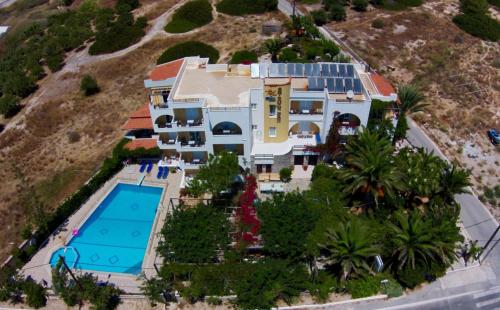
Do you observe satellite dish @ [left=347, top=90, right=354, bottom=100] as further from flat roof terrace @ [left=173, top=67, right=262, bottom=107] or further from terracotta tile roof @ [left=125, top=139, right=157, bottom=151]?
terracotta tile roof @ [left=125, top=139, right=157, bottom=151]

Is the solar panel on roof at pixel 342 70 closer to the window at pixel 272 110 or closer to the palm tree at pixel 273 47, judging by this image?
the window at pixel 272 110

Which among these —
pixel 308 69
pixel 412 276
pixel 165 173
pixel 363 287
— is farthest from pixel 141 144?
pixel 412 276

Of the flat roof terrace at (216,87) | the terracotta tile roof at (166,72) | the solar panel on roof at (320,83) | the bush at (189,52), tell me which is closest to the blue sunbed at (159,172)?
the flat roof terrace at (216,87)

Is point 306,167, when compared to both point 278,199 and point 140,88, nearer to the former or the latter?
point 278,199

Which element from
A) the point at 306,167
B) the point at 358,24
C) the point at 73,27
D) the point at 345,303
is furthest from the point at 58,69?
the point at 345,303

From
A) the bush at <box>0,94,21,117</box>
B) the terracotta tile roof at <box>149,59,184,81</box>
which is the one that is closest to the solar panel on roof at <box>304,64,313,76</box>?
the terracotta tile roof at <box>149,59,184,81</box>

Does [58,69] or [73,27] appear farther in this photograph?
[73,27]
